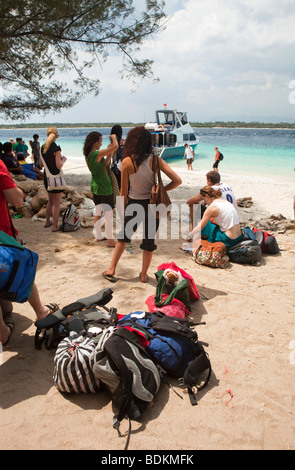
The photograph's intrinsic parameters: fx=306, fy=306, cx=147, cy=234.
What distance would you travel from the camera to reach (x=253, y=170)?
18.8 meters

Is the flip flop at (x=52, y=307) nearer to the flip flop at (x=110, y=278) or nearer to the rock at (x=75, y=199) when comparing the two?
the flip flop at (x=110, y=278)

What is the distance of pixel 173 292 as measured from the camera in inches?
116

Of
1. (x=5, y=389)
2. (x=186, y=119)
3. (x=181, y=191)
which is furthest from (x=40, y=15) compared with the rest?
(x=186, y=119)

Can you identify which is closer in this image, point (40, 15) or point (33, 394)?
point (33, 394)

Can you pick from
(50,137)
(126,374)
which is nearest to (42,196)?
(50,137)

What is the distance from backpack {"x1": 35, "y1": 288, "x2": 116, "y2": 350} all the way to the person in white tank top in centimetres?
218

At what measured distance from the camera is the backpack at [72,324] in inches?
92.5

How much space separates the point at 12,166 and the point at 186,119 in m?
18.1

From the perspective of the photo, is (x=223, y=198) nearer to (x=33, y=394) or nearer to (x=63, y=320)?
(x=63, y=320)

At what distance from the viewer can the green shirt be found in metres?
4.46

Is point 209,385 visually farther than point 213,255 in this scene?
No

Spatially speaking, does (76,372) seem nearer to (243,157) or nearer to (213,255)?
(213,255)

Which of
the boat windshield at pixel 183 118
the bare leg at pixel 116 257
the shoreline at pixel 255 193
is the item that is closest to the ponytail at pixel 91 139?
the bare leg at pixel 116 257

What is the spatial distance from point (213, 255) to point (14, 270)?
2.68 meters
